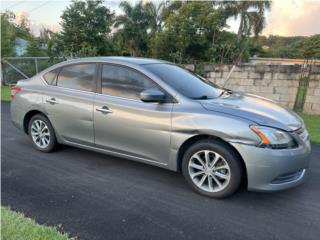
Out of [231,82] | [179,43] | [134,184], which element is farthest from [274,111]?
[179,43]

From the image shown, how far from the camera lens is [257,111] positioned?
3705 mm

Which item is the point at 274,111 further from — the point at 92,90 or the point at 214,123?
the point at 92,90

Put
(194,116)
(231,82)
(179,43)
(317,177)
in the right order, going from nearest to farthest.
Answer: (194,116) → (317,177) → (231,82) → (179,43)

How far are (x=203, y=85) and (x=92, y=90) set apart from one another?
158 cm

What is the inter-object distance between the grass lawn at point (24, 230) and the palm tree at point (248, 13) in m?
27.6

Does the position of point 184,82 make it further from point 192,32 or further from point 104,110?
point 192,32

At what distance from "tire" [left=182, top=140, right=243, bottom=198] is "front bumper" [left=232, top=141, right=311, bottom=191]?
5.1 inches

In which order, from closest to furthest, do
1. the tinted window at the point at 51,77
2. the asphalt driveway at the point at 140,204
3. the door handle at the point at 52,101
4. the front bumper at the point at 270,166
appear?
the asphalt driveway at the point at 140,204 < the front bumper at the point at 270,166 < the door handle at the point at 52,101 < the tinted window at the point at 51,77

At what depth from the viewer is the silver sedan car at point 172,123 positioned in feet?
11.2

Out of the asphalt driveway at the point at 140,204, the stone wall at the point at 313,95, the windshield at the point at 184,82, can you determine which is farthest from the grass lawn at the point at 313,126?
the windshield at the point at 184,82

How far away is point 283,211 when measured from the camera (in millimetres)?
3420

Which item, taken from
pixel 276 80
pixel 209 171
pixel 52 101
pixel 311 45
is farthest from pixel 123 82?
pixel 311 45

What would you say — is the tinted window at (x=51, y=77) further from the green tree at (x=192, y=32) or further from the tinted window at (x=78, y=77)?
the green tree at (x=192, y=32)

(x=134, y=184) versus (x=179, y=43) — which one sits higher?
(x=179, y=43)
